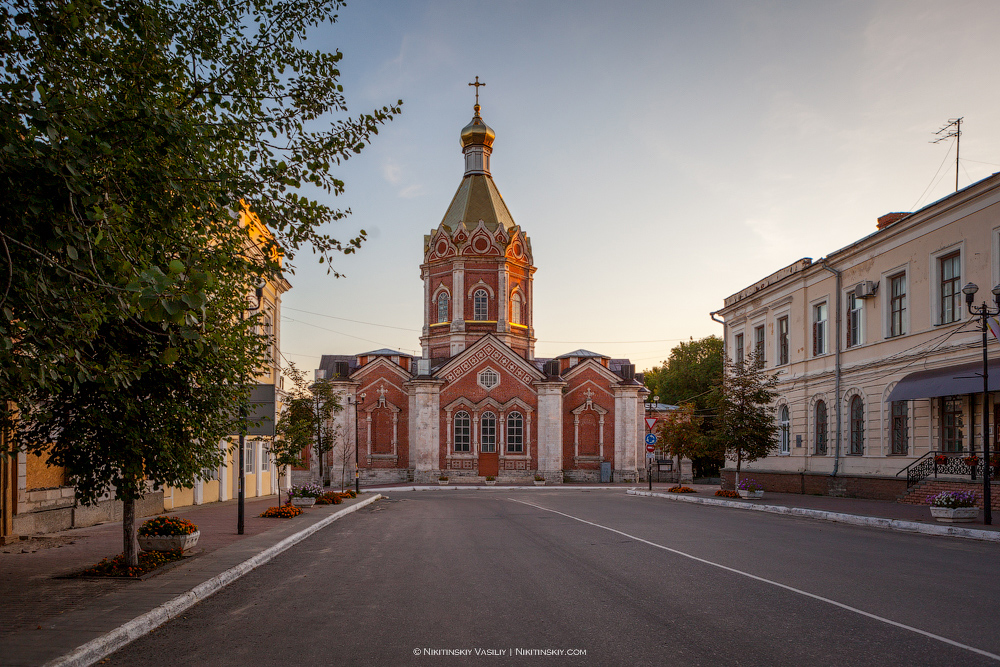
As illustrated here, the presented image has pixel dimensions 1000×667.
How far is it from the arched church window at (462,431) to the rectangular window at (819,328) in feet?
85.1

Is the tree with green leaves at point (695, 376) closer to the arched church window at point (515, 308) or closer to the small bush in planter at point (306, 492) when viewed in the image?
the arched church window at point (515, 308)

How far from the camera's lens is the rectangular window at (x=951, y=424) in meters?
24.2

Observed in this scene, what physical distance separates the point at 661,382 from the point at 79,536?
7524cm

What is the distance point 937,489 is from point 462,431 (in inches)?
1331

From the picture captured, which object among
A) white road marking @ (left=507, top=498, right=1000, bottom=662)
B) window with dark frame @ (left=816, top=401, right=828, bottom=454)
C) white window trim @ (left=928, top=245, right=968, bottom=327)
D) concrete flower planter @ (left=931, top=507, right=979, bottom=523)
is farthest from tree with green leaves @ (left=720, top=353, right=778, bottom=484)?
white road marking @ (left=507, top=498, right=1000, bottom=662)

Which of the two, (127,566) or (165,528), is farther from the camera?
(165,528)

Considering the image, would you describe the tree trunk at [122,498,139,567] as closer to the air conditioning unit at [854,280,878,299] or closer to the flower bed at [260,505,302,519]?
the flower bed at [260,505,302,519]

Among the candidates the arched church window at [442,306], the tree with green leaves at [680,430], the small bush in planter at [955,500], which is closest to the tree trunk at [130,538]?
the small bush in planter at [955,500]

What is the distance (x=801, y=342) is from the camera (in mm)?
34281

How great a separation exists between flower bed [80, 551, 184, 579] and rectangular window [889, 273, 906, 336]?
24.6 metres

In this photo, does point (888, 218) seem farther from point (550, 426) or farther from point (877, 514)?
point (550, 426)

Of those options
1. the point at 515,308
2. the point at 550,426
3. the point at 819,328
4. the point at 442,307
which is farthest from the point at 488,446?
the point at 819,328

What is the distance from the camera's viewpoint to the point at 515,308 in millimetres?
58438

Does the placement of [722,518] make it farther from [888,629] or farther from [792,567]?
[888,629]
